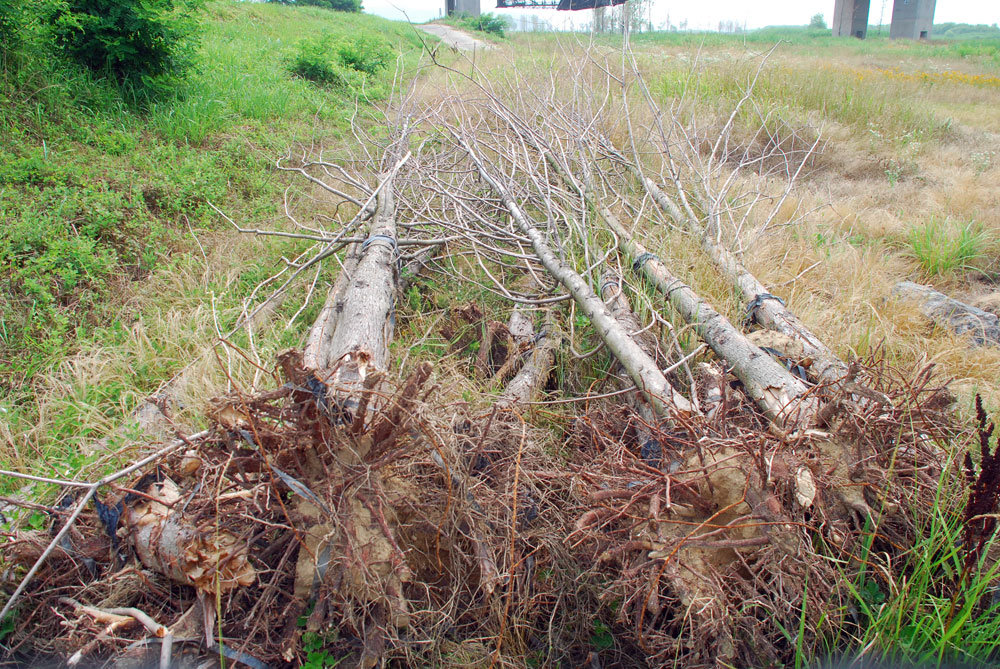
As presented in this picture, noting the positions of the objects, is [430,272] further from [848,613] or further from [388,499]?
[848,613]

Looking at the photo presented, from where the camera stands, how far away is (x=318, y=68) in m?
8.56

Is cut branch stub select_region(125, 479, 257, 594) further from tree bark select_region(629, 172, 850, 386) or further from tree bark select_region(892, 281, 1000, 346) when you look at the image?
tree bark select_region(892, 281, 1000, 346)

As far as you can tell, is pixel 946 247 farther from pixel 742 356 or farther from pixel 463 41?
pixel 463 41

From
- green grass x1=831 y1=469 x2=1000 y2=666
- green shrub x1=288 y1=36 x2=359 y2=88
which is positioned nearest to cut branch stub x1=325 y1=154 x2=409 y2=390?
green grass x1=831 y1=469 x2=1000 y2=666

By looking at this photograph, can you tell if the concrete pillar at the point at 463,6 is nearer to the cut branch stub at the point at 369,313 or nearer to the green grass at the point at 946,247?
the green grass at the point at 946,247

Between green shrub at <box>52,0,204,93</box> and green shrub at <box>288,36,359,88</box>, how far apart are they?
2.99m

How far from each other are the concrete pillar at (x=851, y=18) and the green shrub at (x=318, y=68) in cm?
3307

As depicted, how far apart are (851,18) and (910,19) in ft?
15.0

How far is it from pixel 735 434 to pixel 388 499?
1.19 m

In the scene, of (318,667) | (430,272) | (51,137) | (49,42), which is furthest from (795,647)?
(49,42)

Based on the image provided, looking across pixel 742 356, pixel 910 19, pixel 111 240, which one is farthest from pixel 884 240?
pixel 910 19

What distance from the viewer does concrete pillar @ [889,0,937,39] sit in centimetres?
2572

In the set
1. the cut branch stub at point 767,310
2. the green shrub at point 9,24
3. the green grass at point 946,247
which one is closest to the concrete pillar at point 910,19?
the green grass at point 946,247

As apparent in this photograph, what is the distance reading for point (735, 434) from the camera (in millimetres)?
1905
